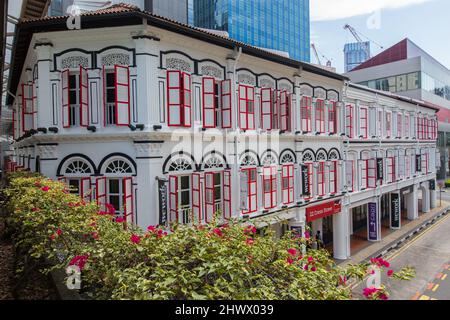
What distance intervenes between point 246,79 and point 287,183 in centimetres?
547

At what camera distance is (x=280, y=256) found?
4.15m

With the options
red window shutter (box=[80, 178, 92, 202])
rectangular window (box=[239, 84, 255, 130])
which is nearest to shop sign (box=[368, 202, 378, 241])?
rectangular window (box=[239, 84, 255, 130])

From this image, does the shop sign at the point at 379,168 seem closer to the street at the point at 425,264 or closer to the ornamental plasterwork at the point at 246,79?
the street at the point at 425,264

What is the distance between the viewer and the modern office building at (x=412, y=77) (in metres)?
36.2

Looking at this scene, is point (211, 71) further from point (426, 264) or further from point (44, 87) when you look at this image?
point (426, 264)

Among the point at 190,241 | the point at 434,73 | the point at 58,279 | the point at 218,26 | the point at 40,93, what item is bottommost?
the point at 58,279

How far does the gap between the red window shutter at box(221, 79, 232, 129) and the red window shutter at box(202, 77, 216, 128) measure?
1.93 feet

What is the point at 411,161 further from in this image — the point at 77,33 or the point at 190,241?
the point at 190,241

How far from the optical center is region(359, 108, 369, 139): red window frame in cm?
2166

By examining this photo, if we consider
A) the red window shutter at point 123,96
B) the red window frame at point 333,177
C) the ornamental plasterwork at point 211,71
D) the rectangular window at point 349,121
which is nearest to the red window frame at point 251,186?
the ornamental plasterwork at point 211,71

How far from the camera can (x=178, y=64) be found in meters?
11.9

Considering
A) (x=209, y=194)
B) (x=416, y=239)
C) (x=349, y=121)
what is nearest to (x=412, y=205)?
(x=416, y=239)

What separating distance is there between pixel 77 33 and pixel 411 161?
1100 inches
